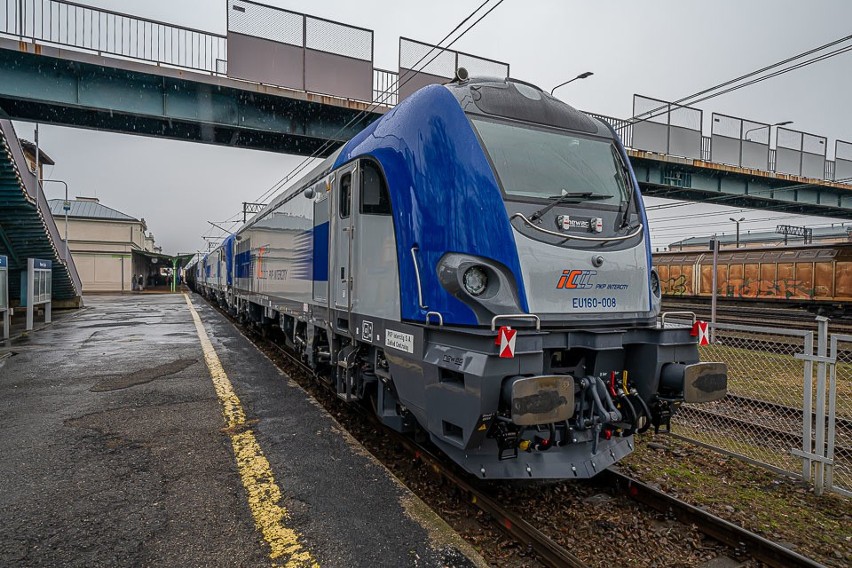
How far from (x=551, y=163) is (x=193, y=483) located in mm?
4116

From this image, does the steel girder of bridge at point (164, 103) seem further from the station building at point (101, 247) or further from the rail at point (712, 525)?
the station building at point (101, 247)

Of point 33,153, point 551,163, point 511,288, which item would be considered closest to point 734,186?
point 551,163

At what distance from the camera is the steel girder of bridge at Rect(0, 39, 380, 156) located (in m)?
12.3

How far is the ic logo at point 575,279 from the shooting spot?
3.91 meters

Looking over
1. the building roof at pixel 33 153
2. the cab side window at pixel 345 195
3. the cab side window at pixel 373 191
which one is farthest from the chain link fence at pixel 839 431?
the building roof at pixel 33 153

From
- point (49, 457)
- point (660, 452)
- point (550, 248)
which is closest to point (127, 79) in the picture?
point (49, 457)

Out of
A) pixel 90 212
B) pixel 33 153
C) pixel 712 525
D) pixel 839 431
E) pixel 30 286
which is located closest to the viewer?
pixel 712 525

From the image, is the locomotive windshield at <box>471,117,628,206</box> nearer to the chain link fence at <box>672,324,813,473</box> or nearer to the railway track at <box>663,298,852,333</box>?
the chain link fence at <box>672,324,813,473</box>

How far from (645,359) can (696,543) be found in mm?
1358

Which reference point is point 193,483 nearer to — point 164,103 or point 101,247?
point 164,103

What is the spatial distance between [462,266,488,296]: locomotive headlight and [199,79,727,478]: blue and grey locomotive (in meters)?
0.02

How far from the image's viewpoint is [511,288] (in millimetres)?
3717

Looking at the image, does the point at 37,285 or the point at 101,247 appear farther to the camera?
the point at 101,247

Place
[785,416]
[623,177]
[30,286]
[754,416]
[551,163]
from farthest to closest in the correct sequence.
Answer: [30,286]
[754,416]
[785,416]
[623,177]
[551,163]
